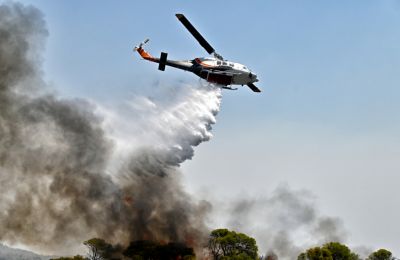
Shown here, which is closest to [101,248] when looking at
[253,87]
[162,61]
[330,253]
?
[162,61]

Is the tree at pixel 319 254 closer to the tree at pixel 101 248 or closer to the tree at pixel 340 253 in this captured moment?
the tree at pixel 340 253

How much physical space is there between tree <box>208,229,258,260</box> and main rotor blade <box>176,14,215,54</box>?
129ft

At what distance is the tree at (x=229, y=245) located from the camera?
314ft

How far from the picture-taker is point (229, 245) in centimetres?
9681

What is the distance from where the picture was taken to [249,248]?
9688cm

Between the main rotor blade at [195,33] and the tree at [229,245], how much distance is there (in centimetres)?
3933

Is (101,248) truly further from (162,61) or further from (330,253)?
(330,253)

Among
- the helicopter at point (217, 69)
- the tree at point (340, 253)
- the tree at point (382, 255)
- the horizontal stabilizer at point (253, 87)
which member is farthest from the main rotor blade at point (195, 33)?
the tree at point (382, 255)

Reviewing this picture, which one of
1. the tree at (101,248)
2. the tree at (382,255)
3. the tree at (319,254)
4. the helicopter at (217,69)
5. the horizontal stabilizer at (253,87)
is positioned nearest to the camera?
the helicopter at (217,69)

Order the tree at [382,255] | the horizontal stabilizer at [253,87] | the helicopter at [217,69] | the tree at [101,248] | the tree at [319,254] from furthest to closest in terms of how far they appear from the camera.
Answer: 1. the tree at [382,255]
2. the tree at [319,254]
3. the tree at [101,248]
4. the horizontal stabilizer at [253,87]
5. the helicopter at [217,69]

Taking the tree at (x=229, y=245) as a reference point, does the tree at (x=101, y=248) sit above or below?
below

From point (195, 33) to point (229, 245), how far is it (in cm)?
4283

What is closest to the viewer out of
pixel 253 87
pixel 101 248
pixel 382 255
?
pixel 253 87

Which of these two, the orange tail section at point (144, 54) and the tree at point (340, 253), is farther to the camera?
the tree at point (340, 253)
